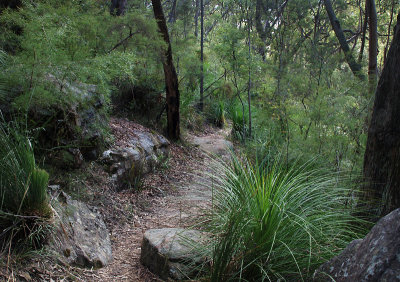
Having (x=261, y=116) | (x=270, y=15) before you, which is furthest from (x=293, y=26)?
(x=261, y=116)

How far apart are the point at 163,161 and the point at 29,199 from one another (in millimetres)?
3962

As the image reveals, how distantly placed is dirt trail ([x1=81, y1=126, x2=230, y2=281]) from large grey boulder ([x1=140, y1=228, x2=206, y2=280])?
0.13m

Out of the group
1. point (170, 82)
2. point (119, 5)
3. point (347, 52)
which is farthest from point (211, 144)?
point (347, 52)

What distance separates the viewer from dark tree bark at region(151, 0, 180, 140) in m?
6.78

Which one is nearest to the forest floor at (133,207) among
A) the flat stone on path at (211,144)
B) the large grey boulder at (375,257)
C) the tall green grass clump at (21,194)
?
the tall green grass clump at (21,194)

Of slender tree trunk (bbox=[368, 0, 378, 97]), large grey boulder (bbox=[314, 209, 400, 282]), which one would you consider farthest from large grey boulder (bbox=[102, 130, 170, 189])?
slender tree trunk (bbox=[368, 0, 378, 97])

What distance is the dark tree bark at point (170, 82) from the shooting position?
22.2 ft

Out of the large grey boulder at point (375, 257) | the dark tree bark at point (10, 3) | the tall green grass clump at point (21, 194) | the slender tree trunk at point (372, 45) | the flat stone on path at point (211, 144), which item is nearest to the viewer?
the large grey boulder at point (375, 257)

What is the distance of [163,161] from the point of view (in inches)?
265

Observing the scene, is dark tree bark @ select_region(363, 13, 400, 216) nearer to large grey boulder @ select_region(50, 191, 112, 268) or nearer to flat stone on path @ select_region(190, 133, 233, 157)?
large grey boulder @ select_region(50, 191, 112, 268)

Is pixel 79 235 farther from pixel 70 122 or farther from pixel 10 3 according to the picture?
pixel 10 3

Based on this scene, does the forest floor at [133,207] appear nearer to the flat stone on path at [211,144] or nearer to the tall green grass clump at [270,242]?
the flat stone on path at [211,144]

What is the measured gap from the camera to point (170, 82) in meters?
7.41

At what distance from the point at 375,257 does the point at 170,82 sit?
20.4 feet
